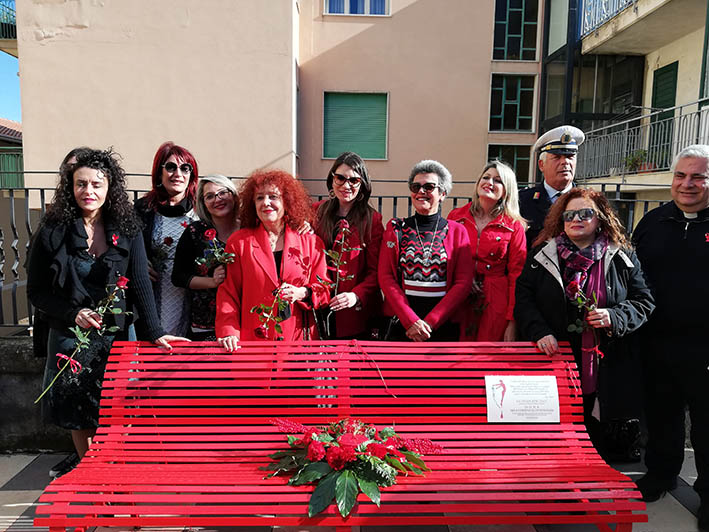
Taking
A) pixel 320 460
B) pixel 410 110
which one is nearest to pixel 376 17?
pixel 410 110

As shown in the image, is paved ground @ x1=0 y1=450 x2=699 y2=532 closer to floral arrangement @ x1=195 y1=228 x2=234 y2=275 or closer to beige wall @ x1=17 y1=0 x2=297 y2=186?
floral arrangement @ x1=195 y1=228 x2=234 y2=275

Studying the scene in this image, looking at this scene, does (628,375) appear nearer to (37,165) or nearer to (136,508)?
(136,508)

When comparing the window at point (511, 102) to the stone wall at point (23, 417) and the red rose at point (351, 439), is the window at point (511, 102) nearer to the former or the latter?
the stone wall at point (23, 417)

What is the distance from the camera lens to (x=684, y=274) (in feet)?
9.45

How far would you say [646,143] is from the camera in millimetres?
11148

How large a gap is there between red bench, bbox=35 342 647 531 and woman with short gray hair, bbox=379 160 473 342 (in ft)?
1.03

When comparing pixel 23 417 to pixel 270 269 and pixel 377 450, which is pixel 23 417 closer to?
pixel 270 269

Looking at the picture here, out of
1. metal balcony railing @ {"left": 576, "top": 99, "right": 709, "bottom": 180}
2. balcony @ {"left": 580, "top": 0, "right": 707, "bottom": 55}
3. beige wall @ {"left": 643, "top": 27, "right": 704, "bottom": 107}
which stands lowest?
metal balcony railing @ {"left": 576, "top": 99, "right": 709, "bottom": 180}

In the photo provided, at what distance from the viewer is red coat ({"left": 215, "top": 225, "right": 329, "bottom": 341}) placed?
9.52 ft

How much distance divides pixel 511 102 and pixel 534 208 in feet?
44.2

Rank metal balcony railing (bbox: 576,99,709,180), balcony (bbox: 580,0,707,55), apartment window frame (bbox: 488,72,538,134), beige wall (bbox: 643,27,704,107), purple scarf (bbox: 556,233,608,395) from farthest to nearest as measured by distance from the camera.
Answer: apartment window frame (bbox: 488,72,538,134), beige wall (bbox: 643,27,704,107), balcony (bbox: 580,0,707,55), metal balcony railing (bbox: 576,99,709,180), purple scarf (bbox: 556,233,608,395)

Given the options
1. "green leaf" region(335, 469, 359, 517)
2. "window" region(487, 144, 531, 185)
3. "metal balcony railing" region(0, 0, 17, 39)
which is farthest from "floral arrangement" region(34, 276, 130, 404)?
"metal balcony railing" region(0, 0, 17, 39)

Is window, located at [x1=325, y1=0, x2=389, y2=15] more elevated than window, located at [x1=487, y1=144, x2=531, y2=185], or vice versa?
window, located at [x1=325, y1=0, x2=389, y2=15]

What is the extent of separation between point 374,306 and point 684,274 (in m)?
1.84
